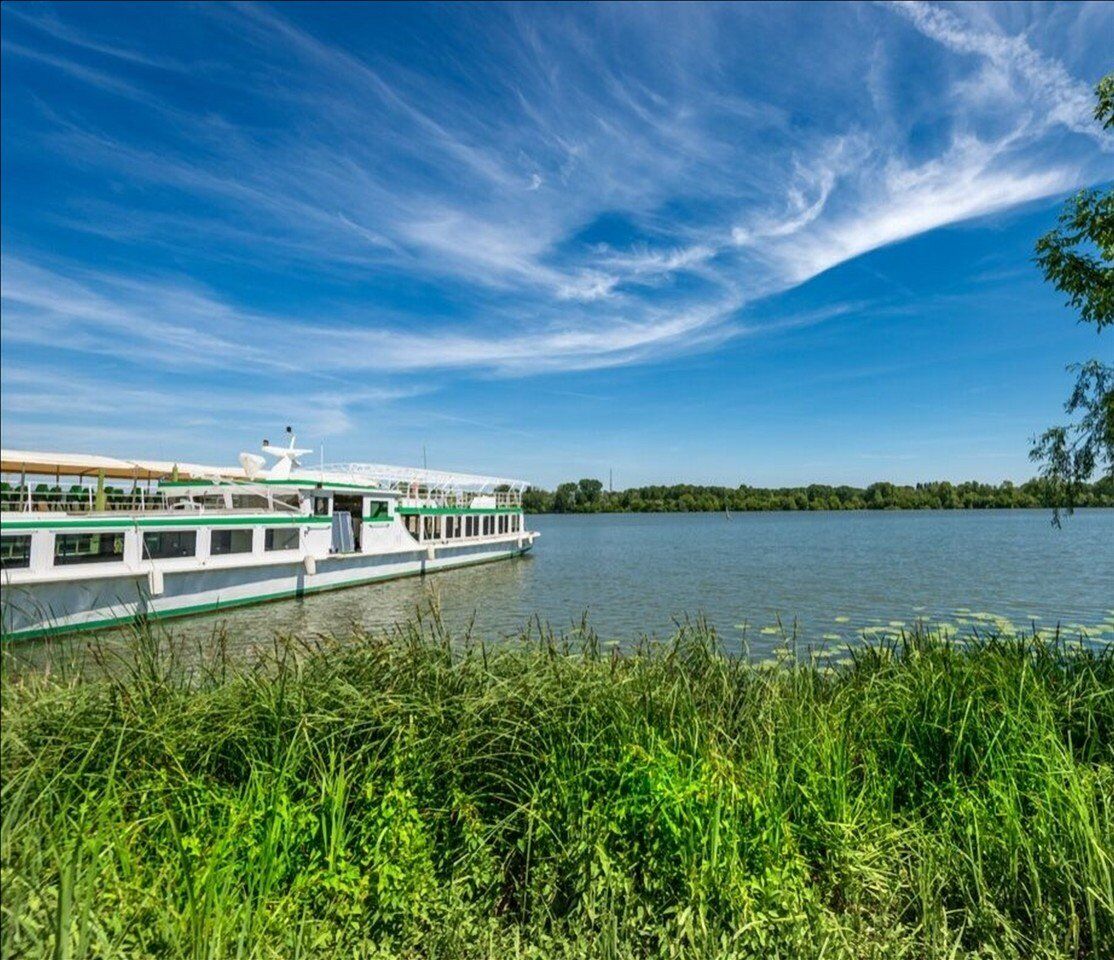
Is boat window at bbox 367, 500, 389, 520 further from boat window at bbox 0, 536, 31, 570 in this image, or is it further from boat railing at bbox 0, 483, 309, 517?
boat window at bbox 0, 536, 31, 570

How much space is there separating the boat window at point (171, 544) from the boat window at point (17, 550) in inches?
138

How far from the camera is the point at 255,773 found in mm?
3895

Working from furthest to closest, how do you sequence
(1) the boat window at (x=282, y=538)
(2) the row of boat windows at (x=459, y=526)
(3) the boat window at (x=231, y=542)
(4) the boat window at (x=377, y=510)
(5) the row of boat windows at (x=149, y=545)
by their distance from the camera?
(2) the row of boat windows at (x=459, y=526)
(4) the boat window at (x=377, y=510)
(1) the boat window at (x=282, y=538)
(3) the boat window at (x=231, y=542)
(5) the row of boat windows at (x=149, y=545)

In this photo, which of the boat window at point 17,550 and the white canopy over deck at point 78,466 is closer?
the boat window at point 17,550

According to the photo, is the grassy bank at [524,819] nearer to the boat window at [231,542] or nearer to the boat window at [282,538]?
the boat window at [231,542]

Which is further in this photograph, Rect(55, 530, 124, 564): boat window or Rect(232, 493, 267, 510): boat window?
Rect(232, 493, 267, 510): boat window

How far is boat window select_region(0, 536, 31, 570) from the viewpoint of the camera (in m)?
17.4

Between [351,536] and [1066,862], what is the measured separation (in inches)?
1191

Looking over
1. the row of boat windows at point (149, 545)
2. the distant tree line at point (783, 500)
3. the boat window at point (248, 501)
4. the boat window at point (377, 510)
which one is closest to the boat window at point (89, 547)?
the row of boat windows at point (149, 545)

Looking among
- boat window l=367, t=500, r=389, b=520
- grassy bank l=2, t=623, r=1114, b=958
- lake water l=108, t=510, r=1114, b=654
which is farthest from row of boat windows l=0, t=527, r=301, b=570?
grassy bank l=2, t=623, r=1114, b=958

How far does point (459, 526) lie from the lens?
1687 inches

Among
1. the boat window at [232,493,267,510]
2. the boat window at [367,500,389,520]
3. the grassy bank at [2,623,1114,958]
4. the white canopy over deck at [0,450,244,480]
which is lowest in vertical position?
the grassy bank at [2,623,1114,958]

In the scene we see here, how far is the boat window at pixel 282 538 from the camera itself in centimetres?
2600

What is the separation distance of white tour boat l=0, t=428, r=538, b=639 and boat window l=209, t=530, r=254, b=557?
0.13ft
